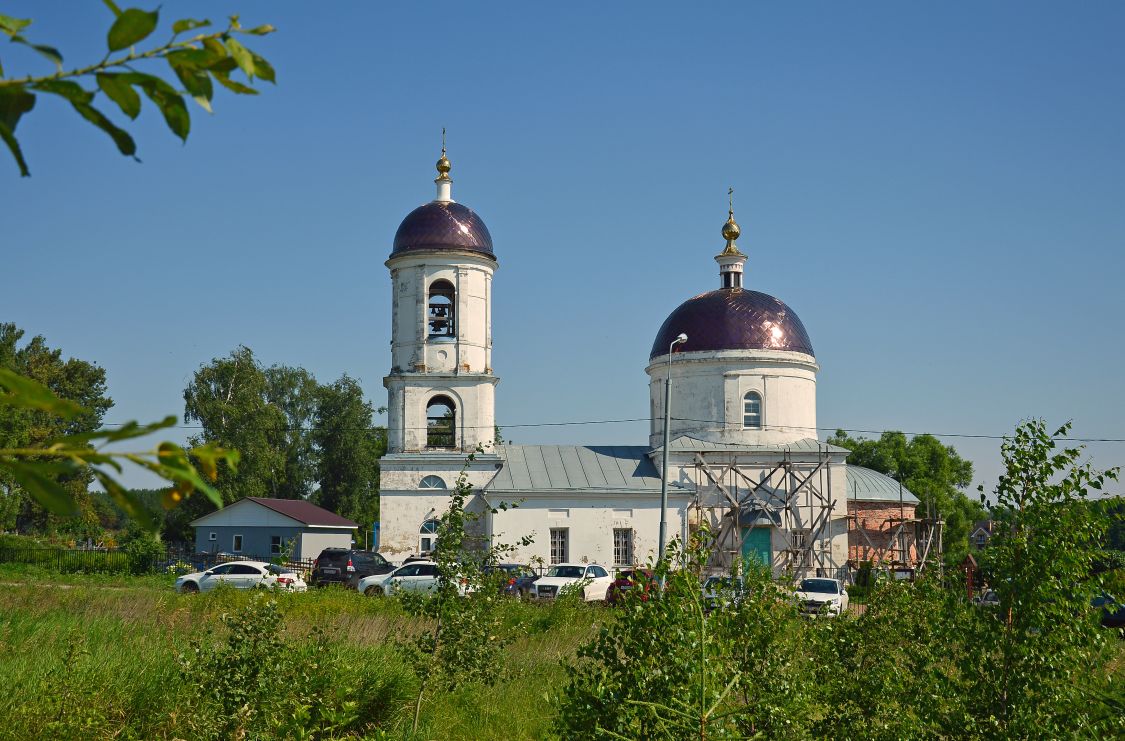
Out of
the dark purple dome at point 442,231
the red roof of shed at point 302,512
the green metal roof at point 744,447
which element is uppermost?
the dark purple dome at point 442,231

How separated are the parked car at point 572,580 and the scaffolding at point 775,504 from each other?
5355 mm

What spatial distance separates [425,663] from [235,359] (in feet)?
164

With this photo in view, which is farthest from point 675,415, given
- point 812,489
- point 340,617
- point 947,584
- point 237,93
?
point 237,93

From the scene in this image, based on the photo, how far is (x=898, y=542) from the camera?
39.9 metres

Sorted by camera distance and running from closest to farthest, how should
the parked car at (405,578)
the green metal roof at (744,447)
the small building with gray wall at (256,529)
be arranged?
the parked car at (405,578) → the green metal roof at (744,447) → the small building with gray wall at (256,529)

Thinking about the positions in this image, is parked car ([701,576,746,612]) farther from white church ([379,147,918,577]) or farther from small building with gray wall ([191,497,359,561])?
small building with gray wall ([191,497,359,561])

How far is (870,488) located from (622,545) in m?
11.8

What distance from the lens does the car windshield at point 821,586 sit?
28344 mm

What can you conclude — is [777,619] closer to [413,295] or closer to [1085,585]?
[1085,585]

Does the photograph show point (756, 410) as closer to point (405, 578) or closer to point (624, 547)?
point (624, 547)

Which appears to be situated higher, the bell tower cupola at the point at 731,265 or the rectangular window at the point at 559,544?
the bell tower cupola at the point at 731,265

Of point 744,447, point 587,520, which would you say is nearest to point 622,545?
point 587,520

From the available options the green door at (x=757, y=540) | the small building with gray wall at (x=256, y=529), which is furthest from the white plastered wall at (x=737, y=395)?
the small building with gray wall at (x=256, y=529)

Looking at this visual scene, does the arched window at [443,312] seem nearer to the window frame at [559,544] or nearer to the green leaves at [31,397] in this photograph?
the window frame at [559,544]
